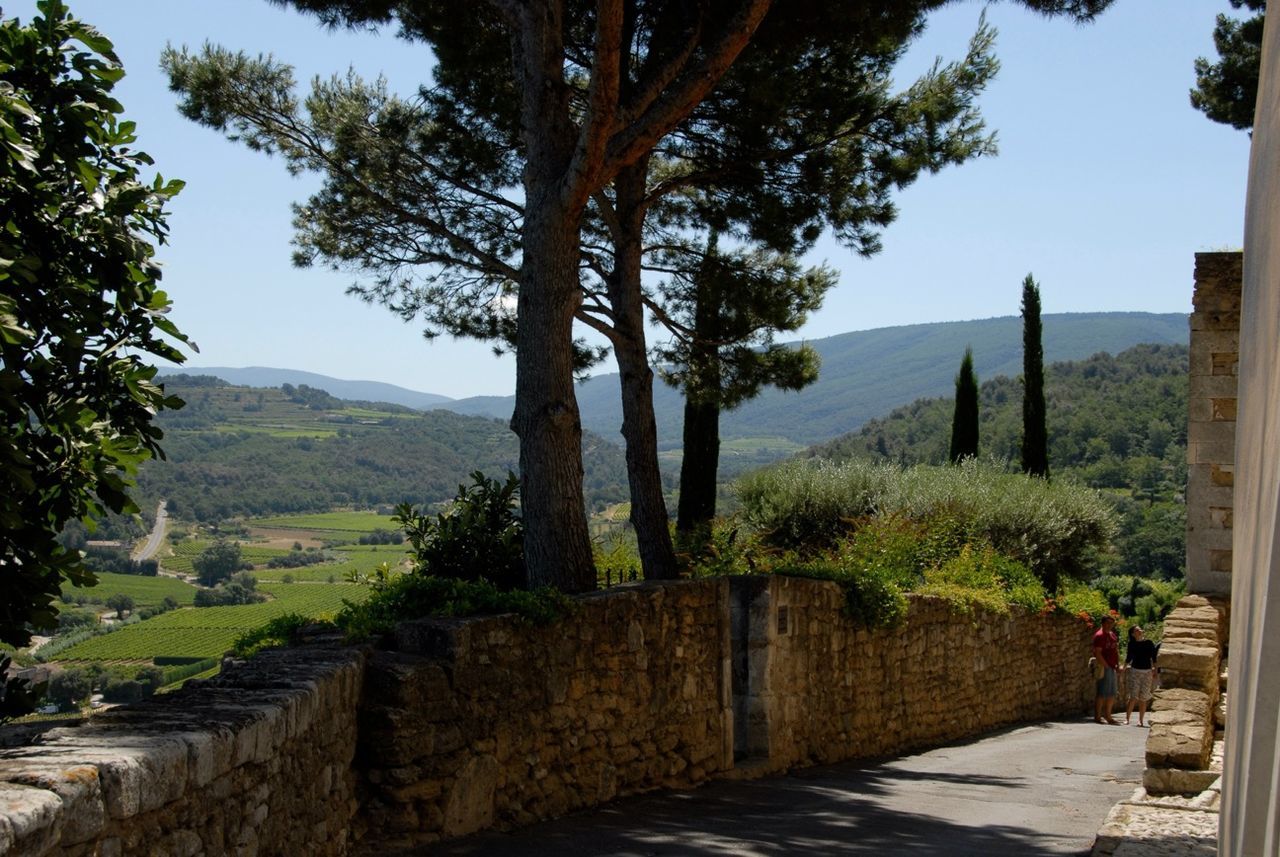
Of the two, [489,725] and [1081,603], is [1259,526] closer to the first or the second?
[489,725]

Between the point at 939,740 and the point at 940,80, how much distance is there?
280 inches

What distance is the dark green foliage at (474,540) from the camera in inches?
419

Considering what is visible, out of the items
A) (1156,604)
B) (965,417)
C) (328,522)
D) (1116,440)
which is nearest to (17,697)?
(965,417)

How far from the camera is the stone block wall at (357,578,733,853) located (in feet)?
21.4

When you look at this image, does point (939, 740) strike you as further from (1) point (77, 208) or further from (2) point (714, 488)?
(1) point (77, 208)

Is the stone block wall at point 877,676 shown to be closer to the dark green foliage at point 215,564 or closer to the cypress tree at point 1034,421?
the cypress tree at point 1034,421

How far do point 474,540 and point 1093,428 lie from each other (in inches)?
1756

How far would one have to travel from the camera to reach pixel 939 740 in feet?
48.2

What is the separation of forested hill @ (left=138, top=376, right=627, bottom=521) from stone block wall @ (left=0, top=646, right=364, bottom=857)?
33696mm

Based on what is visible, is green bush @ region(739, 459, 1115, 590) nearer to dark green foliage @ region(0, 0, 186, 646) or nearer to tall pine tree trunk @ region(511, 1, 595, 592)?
tall pine tree trunk @ region(511, 1, 595, 592)

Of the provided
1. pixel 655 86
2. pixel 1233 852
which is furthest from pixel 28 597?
pixel 655 86

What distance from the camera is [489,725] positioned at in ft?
24.0

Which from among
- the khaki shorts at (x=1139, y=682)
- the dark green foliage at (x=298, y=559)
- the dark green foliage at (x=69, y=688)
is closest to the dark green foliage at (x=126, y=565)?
the dark green foliage at (x=298, y=559)

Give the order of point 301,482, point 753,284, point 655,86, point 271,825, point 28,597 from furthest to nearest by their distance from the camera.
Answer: point 301,482 < point 753,284 < point 655,86 < point 28,597 < point 271,825
